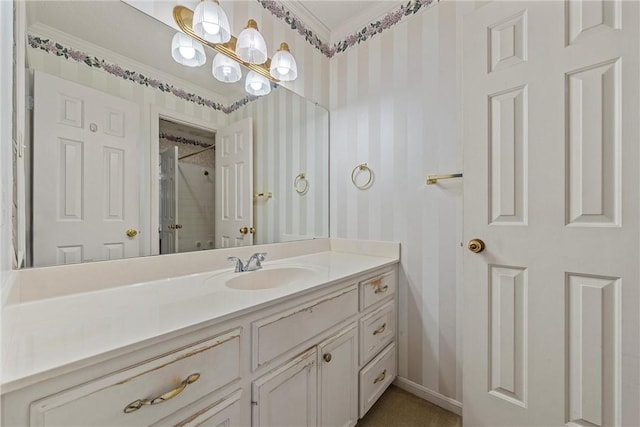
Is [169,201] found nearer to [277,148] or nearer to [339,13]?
[277,148]

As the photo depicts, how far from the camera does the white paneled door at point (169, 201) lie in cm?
114

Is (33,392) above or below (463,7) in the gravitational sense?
below

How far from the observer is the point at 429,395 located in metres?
1.50

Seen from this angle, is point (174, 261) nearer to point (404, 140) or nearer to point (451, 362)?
point (404, 140)

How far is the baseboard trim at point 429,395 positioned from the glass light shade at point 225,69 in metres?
1.96

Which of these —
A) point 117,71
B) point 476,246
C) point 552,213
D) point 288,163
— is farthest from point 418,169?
point 117,71

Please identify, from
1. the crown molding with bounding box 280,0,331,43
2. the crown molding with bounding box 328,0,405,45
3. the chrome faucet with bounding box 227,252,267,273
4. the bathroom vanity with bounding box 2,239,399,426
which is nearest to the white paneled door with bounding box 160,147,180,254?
the bathroom vanity with bounding box 2,239,399,426

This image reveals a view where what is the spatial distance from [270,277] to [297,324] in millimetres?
432

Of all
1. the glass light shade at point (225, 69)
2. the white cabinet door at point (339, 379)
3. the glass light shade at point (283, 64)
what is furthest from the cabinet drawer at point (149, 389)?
the glass light shade at point (283, 64)

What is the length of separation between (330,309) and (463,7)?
1.62 metres

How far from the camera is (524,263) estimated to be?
1.07 metres

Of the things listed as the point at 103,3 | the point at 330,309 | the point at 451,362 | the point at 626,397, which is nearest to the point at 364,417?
the point at 451,362

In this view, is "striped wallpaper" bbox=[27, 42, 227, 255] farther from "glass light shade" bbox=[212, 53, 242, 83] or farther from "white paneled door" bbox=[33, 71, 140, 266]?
"glass light shade" bbox=[212, 53, 242, 83]

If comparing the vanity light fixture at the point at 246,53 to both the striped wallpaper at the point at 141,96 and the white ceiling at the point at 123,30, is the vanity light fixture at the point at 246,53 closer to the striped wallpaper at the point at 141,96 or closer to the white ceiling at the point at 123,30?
the white ceiling at the point at 123,30
